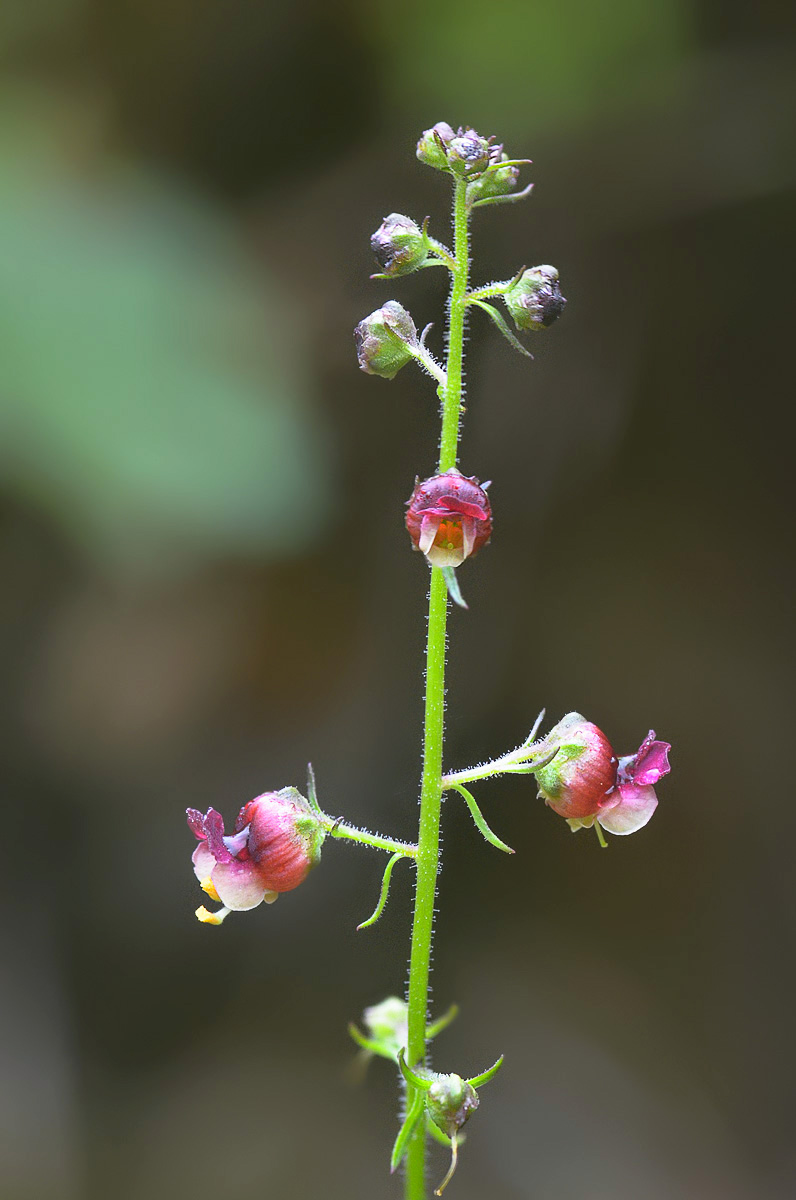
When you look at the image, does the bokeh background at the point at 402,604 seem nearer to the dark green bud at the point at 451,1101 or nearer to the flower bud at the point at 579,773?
the flower bud at the point at 579,773

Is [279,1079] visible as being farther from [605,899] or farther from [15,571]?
[15,571]

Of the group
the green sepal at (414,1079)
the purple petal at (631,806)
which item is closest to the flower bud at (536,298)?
the purple petal at (631,806)

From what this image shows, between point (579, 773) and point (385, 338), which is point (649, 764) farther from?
point (385, 338)

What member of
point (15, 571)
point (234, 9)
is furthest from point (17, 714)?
point (234, 9)

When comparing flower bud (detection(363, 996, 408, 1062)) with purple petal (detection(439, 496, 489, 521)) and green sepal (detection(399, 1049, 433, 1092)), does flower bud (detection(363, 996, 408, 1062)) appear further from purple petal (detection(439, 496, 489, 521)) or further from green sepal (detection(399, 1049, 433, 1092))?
purple petal (detection(439, 496, 489, 521))

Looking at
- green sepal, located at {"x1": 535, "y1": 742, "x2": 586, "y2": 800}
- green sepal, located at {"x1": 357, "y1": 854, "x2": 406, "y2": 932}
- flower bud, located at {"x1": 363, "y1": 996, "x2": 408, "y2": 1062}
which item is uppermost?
green sepal, located at {"x1": 535, "y1": 742, "x2": 586, "y2": 800}

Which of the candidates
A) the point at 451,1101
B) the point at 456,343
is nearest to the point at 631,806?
the point at 451,1101

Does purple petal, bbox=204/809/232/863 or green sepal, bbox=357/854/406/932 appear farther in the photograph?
purple petal, bbox=204/809/232/863

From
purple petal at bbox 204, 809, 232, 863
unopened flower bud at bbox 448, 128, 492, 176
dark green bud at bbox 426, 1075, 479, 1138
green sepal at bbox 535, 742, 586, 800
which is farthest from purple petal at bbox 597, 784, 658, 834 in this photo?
unopened flower bud at bbox 448, 128, 492, 176
